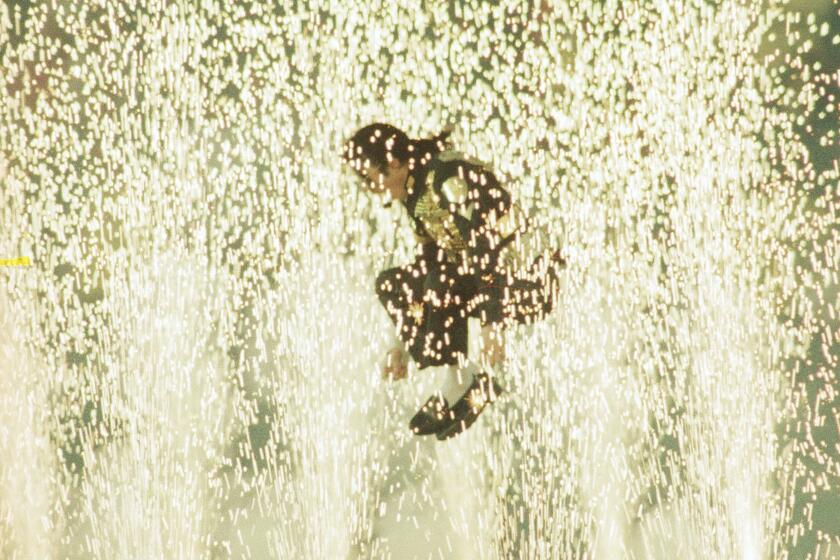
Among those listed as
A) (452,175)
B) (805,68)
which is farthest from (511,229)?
(805,68)

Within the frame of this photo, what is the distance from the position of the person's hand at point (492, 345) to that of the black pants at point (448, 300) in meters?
0.03

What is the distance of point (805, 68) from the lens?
8.84ft

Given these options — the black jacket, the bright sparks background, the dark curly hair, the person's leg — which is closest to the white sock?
the person's leg

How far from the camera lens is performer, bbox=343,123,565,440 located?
1.93 m

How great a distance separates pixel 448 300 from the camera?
2010 millimetres

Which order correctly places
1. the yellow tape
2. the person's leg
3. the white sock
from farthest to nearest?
the yellow tape → the white sock → the person's leg

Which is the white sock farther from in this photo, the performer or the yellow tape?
the yellow tape

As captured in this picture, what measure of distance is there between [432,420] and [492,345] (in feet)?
0.66

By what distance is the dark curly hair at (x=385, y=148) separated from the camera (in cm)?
195

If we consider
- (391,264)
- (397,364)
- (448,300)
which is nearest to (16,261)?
(391,264)

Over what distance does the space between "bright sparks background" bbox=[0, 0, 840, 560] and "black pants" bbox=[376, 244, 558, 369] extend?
755mm

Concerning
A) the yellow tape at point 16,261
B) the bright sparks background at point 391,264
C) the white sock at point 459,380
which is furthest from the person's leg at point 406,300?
the yellow tape at point 16,261

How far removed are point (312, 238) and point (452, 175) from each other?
3.42 feet

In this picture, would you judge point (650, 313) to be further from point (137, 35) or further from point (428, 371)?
point (137, 35)
